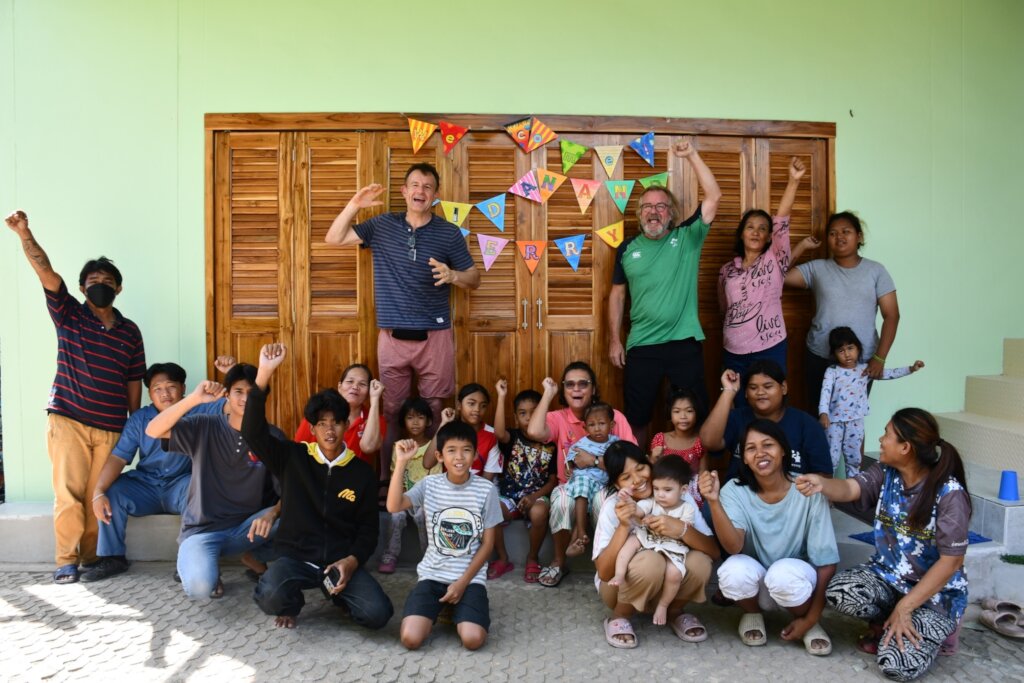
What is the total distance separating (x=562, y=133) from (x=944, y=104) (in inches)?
97.9

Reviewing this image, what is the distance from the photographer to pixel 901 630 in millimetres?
2541

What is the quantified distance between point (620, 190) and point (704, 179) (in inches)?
23.8

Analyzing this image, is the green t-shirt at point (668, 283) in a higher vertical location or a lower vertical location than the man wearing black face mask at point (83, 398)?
higher

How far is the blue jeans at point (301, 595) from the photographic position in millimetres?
2871

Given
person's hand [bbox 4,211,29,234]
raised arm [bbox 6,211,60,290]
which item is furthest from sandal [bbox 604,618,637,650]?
person's hand [bbox 4,211,29,234]

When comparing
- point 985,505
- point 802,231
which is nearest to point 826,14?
point 802,231

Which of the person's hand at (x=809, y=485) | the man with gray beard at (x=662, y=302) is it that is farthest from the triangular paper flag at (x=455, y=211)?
the person's hand at (x=809, y=485)

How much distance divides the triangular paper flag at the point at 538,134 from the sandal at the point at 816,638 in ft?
9.84

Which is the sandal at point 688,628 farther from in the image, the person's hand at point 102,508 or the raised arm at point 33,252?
the raised arm at point 33,252

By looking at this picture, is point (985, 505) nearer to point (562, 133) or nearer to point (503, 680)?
point (503, 680)

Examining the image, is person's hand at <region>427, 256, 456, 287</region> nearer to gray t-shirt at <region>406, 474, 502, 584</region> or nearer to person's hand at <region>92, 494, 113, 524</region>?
gray t-shirt at <region>406, 474, 502, 584</region>

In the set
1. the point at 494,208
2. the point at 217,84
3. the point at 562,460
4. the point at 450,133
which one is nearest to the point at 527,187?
the point at 494,208

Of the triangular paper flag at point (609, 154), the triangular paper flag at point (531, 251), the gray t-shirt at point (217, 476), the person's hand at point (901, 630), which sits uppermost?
Answer: the triangular paper flag at point (609, 154)

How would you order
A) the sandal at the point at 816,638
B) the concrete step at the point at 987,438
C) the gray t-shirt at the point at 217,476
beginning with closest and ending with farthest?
1. the sandal at the point at 816,638
2. the gray t-shirt at the point at 217,476
3. the concrete step at the point at 987,438
